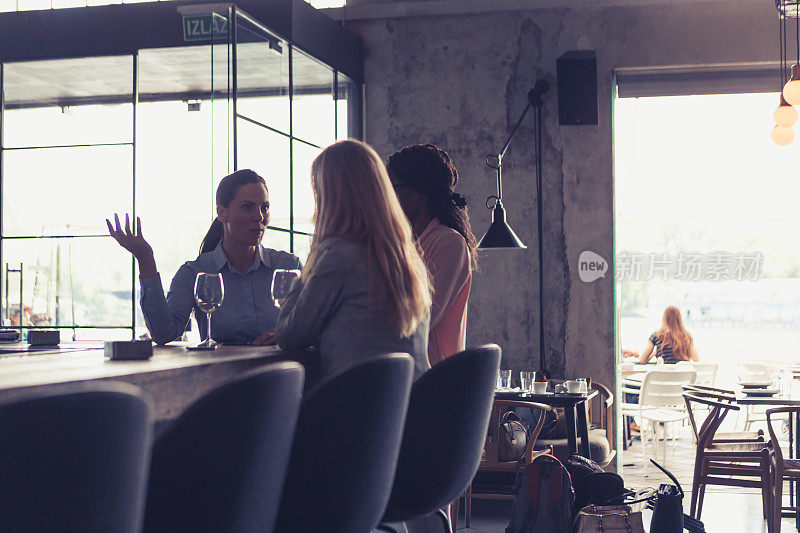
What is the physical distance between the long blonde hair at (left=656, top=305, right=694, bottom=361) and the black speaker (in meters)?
2.89

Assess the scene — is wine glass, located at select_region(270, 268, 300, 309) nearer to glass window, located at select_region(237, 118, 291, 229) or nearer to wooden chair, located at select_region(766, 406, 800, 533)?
glass window, located at select_region(237, 118, 291, 229)

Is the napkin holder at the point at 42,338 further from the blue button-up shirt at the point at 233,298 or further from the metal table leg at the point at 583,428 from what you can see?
the metal table leg at the point at 583,428

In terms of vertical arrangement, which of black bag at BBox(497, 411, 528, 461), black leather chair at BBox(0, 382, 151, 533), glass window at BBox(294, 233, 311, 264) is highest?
glass window at BBox(294, 233, 311, 264)

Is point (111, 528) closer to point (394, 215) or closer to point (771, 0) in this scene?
point (394, 215)

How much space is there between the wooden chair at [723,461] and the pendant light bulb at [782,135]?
5.48ft

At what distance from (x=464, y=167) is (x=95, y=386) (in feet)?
18.3

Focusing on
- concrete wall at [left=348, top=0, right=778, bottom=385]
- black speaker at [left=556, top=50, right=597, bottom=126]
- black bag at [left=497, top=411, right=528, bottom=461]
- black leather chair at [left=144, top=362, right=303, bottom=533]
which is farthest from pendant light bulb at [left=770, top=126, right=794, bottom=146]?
black leather chair at [left=144, top=362, right=303, bottom=533]

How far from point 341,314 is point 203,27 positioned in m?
3.85

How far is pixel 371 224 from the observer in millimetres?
1910

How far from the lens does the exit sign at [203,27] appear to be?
495 centimetres

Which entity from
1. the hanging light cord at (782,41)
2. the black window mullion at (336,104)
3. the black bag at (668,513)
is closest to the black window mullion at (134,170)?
the black window mullion at (336,104)

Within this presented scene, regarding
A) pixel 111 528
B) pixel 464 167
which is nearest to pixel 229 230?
pixel 111 528

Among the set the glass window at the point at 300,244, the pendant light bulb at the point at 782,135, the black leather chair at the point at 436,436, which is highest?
the pendant light bulb at the point at 782,135

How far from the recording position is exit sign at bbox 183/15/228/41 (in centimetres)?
495
